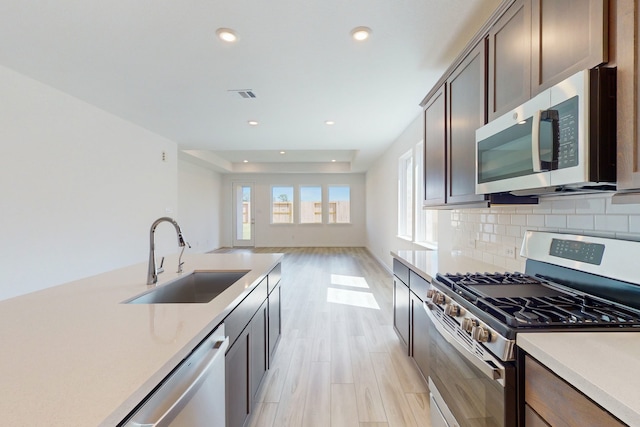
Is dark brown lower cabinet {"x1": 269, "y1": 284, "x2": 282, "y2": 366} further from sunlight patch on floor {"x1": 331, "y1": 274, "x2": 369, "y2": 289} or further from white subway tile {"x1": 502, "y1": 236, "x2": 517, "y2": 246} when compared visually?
sunlight patch on floor {"x1": 331, "y1": 274, "x2": 369, "y2": 289}

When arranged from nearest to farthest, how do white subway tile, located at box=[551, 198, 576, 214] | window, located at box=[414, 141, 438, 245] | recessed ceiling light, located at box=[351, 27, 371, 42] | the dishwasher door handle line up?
the dishwasher door handle < white subway tile, located at box=[551, 198, 576, 214] < recessed ceiling light, located at box=[351, 27, 371, 42] < window, located at box=[414, 141, 438, 245]

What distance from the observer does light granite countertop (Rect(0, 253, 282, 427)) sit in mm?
566

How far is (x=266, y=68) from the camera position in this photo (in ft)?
8.30

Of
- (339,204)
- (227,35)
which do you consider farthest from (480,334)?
(339,204)

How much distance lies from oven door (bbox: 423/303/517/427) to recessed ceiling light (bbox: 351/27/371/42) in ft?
6.22

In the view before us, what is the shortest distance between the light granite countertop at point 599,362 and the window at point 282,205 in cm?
872

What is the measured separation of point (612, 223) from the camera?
1.16 metres

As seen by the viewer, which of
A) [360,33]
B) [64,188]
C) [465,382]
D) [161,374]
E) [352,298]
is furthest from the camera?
[352,298]

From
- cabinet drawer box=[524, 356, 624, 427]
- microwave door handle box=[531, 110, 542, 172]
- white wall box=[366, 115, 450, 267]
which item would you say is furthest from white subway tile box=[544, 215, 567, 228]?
white wall box=[366, 115, 450, 267]

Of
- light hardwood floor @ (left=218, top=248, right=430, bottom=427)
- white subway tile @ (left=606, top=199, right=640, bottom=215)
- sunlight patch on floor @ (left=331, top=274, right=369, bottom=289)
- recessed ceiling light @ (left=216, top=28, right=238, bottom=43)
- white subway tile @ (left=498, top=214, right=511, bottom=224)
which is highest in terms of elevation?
recessed ceiling light @ (left=216, top=28, right=238, bottom=43)

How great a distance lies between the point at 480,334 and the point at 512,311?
0.15 meters

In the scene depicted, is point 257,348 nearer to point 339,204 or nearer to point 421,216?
point 421,216

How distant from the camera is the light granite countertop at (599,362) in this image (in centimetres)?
59

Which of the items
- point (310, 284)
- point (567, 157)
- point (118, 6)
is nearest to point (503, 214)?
point (567, 157)
